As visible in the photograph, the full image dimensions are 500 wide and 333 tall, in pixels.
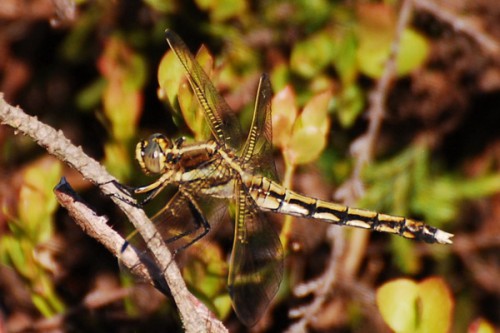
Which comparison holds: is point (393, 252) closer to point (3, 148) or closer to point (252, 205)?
point (252, 205)

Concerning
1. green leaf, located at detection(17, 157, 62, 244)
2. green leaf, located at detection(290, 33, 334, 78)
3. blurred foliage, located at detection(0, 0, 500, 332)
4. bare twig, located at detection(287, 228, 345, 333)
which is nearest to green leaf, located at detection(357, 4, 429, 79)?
blurred foliage, located at detection(0, 0, 500, 332)

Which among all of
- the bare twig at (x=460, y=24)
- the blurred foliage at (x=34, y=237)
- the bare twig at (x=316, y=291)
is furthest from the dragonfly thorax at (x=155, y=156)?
the bare twig at (x=460, y=24)

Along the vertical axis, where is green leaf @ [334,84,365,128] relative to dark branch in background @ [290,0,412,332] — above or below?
above

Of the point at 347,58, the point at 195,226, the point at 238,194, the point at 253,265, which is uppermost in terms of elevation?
the point at 347,58

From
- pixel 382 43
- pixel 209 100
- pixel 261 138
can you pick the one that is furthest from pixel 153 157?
pixel 382 43

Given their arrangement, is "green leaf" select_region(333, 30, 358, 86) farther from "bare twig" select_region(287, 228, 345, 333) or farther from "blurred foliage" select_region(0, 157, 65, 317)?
"blurred foliage" select_region(0, 157, 65, 317)

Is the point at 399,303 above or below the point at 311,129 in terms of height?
below

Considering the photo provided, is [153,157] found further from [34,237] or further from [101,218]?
[101,218]
